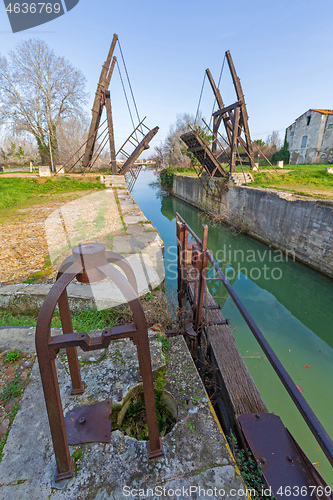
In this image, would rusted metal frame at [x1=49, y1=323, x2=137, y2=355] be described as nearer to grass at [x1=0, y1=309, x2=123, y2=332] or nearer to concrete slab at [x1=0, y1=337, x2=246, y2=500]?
concrete slab at [x1=0, y1=337, x2=246, y2=500]

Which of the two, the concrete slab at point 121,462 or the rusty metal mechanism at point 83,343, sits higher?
the rusty metal mechanism at point 83,343

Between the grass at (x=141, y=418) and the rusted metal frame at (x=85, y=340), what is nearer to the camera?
the rusted metal frame at (x=85, y=340)

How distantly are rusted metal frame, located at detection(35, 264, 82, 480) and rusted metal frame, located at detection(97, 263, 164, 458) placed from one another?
0.22 m

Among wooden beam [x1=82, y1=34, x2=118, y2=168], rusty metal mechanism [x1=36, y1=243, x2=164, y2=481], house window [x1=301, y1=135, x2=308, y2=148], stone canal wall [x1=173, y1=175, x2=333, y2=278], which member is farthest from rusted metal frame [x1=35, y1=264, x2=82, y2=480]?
house window [x1=301, y1=135, x2=308, y2=148]

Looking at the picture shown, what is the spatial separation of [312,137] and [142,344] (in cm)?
3387

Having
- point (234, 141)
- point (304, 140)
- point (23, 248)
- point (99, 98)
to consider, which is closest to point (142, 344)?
point (23, 248)

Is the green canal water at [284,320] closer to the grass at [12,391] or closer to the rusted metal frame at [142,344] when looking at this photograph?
the rusted metal frame at [142,344]

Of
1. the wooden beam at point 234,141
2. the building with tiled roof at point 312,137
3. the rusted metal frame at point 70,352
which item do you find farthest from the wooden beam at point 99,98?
the building with tiled roof at point 312,137

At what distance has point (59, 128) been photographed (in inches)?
1016

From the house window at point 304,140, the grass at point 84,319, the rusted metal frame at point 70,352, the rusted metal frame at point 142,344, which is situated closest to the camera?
the rusted metal frame at point 142,344

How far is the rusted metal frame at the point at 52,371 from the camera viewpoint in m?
1.25

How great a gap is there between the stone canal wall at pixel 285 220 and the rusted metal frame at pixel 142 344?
23.4 ft

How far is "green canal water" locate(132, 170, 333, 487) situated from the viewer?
3413mm

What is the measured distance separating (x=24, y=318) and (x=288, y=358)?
14.6ft
